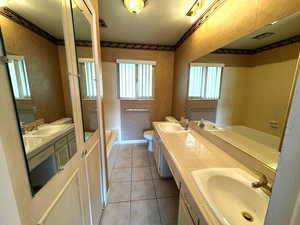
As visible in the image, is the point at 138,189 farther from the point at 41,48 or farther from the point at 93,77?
the point at 41,48

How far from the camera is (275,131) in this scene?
85 centimetres

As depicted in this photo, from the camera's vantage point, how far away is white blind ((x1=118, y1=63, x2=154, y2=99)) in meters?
2.97

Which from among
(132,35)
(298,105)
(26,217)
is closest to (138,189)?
(26,217)

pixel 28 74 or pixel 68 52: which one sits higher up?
pixel 68 52

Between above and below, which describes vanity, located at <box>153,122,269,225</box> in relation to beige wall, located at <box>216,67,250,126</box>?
below

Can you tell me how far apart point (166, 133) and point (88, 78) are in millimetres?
1265

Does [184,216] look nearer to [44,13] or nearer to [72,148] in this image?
[72,148]

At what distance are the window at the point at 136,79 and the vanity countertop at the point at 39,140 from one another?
7.62 feet

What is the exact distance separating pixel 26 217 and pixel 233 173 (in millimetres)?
1173

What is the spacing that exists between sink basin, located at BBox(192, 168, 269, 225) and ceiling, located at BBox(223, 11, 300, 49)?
0.98 meters

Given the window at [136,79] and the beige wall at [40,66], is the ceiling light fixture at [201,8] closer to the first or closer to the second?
the window at [136,79]

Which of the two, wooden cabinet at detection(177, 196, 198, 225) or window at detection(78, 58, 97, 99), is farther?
window at detection(78, 58, 97, 99)

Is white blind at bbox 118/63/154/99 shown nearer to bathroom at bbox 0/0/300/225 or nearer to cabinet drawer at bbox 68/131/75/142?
bathroom at bbox 0/0/300/225

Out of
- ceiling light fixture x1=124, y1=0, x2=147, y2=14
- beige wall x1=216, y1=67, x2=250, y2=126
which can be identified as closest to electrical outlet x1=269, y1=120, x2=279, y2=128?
beige wall x1=216, y1=67, x2=250, y2=126
